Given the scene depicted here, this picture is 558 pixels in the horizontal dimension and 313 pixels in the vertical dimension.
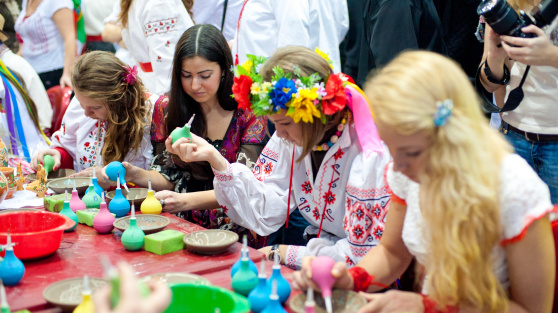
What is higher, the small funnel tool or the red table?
the small funnel tool

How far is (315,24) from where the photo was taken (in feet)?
11.6

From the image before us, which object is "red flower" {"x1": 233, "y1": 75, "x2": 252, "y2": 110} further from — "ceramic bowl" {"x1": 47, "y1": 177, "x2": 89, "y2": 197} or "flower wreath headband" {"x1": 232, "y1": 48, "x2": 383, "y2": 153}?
"ceramic bowl" {"x1": 47, "y1": 177, "x2": 89, "y2": 197}

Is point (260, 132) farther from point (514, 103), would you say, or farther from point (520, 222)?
point (520, 222)

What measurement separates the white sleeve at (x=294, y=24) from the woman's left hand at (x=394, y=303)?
7.19 ft

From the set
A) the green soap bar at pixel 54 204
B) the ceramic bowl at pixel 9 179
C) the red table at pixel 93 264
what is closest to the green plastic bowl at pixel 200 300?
the red table at pixel 93 264

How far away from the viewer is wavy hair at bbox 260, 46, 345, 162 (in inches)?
83.5

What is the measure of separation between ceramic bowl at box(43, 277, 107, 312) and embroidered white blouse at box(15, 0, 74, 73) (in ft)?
13.4

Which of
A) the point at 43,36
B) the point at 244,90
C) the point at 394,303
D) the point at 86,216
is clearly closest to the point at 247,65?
the point at 244,90

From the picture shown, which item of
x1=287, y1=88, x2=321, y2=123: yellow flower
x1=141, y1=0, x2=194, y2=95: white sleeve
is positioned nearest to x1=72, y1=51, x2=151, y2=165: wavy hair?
x1=141, y1=0, x2=194, y2=95: white sleeve

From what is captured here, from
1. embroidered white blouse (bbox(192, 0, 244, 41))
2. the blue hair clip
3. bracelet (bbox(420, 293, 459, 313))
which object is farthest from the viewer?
embroidered white blouse (bbox(192, 0, 244, 41))

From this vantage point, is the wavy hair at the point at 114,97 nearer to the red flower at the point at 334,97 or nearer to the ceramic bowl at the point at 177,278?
the red flower at the point at 334,97

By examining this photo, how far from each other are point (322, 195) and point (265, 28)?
1611 millimetres

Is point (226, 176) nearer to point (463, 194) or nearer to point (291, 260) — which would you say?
point (291, 260)

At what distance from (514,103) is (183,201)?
144cm
